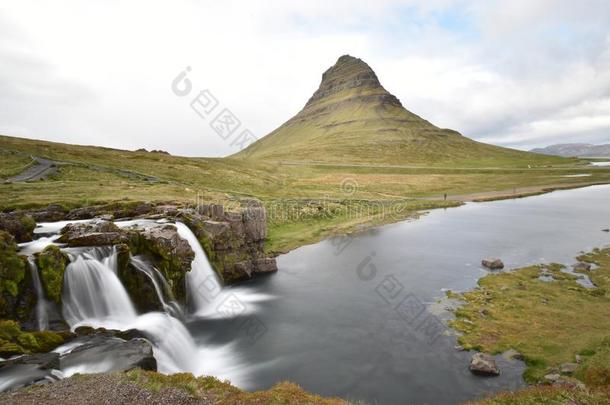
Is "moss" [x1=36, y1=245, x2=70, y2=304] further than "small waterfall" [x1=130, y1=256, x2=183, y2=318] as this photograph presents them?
No

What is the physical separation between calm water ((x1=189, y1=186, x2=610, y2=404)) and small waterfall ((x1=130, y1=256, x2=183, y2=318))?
2067mm

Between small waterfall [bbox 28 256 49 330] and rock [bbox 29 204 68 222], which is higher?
rock [bbox 29 204 68 222]

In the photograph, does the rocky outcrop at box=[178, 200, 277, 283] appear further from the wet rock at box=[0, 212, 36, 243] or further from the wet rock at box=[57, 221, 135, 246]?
the wet rock at box=[0, 212, 36, 243]

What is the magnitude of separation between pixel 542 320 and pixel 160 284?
29.5 meters

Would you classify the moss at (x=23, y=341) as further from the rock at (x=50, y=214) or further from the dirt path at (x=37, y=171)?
the dirt path at (x=37, y=171)

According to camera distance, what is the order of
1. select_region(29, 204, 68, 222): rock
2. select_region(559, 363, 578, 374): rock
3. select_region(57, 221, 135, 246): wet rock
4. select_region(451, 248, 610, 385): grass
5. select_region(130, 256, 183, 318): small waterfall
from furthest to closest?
select_region(29, 204, 68, 222): rock → select_region(130, 256, 183, 318): small waterfall → select_region(57, 221, 135, 246): wet rock → select_region(451, 248, 610, 385): grass → select_region(559, 363, 578, 374): rock

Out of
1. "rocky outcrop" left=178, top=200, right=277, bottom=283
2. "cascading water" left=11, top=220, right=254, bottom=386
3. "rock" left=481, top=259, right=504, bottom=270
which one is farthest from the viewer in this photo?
"rock" left=481, top=259, right=504, bottom=270

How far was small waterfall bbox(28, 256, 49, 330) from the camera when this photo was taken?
825 inches

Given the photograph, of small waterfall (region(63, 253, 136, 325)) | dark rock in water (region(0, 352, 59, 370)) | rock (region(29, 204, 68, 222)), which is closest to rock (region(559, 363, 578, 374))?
dark rock in water (region(0, 352, 59, 370))

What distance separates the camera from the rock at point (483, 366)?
68.9 ft

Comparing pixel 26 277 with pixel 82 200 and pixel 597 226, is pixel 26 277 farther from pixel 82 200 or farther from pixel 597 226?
pixel 597 226

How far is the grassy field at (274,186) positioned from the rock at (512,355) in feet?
110

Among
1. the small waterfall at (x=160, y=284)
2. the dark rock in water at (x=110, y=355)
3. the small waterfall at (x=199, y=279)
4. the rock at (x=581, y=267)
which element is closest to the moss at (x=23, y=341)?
the dark rock in water at (x=110, y=355)

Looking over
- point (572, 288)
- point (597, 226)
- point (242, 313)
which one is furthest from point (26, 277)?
point (597, 226)
